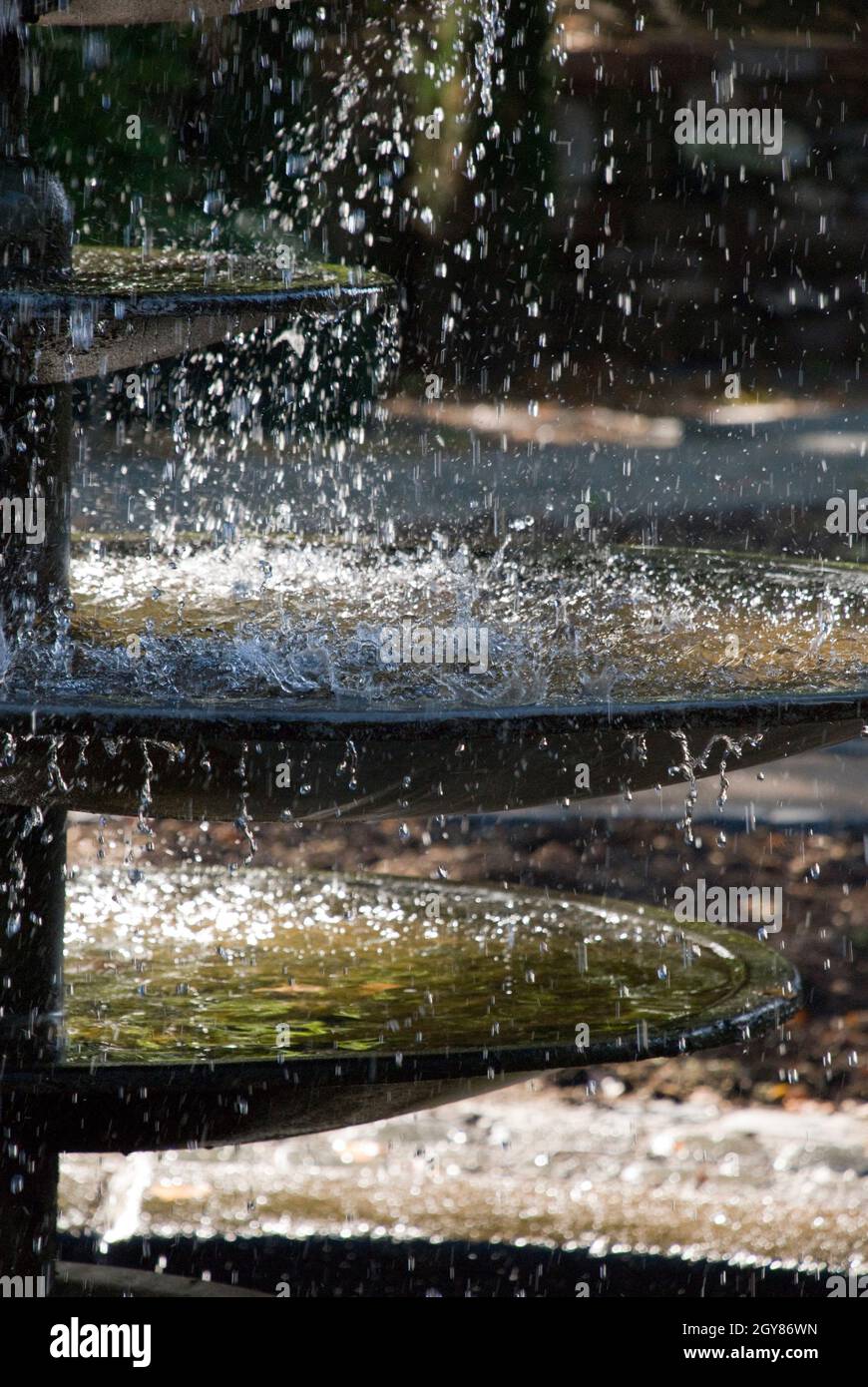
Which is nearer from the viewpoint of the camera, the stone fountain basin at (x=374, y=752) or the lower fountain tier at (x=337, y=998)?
the stone fountain basin at (x=374, y=752)

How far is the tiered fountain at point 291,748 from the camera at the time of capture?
2.16m

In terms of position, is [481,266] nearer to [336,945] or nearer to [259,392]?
[259,392]

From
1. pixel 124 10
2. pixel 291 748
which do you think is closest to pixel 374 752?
pixel 291 748

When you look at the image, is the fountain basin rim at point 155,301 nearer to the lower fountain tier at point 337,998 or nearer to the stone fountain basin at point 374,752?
the stone fountain basin at point 374,752

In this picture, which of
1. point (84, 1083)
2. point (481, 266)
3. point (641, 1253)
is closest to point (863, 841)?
point (641, 1253)

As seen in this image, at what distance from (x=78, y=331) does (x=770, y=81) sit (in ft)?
39.7

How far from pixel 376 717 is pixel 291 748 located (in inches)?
5.2

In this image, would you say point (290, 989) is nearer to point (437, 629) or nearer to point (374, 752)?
point (437, 629)

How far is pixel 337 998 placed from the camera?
117 inches

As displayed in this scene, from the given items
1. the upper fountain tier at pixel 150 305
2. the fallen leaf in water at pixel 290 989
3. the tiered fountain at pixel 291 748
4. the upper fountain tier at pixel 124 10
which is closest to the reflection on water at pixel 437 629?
the tiered fountain at pixel 291 748

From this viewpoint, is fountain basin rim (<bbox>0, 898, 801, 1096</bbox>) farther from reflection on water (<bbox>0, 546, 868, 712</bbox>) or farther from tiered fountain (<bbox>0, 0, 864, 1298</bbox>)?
reflection on water (<bbox>0, 546, 868, 712</bbox>)

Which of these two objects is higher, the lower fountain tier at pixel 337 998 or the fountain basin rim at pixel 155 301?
the fountain basin rim at pixel 155 301

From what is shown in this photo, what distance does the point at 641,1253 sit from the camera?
11.8ft

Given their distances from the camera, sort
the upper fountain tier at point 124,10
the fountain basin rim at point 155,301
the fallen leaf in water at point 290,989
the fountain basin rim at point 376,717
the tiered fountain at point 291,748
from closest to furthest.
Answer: the fountain basin rim at point 376,717
the tiered fountain at point 291,748
the fountain basin rim at point 155,301
the upper fountain tier at point 124,10
the fallen leaf in water at point 290,989
